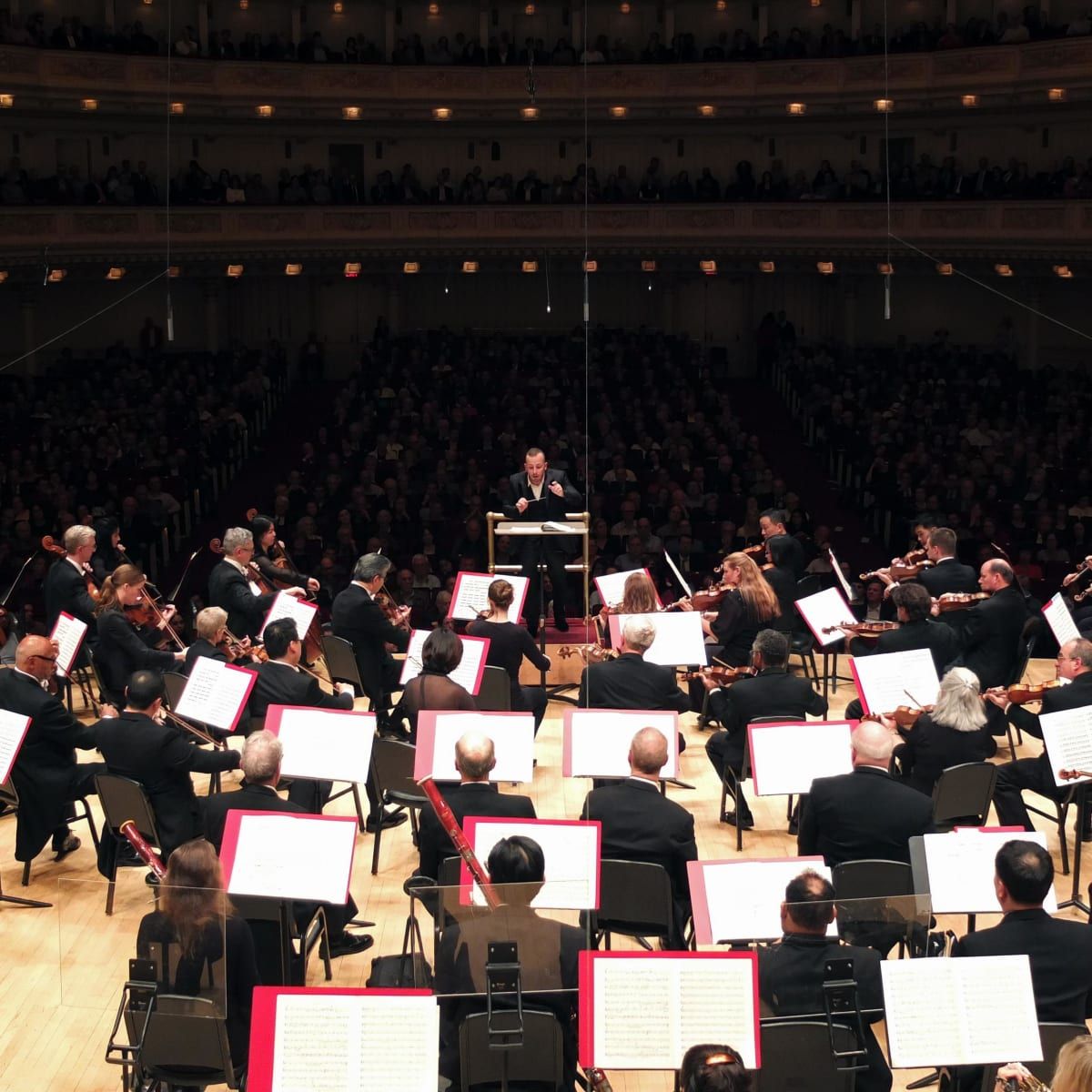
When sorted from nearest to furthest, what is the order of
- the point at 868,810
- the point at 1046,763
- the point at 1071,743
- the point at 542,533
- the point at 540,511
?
the point at 868,810 < the point at 1071,743 < the point at 1046,763 < the point at 542,533 < the point at 540,511

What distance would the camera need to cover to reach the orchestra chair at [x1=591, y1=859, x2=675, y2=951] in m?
6.58

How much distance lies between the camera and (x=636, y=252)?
26.3 metres

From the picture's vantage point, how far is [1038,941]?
575 centimetres

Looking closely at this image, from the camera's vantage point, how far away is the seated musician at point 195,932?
19.5 feet

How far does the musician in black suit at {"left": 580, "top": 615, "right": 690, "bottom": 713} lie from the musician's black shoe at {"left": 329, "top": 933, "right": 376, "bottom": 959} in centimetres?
204

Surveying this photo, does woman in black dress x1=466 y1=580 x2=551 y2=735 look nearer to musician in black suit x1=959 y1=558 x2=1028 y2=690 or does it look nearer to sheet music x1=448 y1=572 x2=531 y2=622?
sheet music x1=448 y1=572 x2=531 y2=622

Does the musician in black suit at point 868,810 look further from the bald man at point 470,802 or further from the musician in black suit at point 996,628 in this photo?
the musician in black suit at point 996,628

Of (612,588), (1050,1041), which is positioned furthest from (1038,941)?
(612,588)

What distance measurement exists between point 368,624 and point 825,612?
3.17 m

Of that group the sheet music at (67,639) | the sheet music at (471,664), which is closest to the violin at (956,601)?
the sheet music at (471,664)

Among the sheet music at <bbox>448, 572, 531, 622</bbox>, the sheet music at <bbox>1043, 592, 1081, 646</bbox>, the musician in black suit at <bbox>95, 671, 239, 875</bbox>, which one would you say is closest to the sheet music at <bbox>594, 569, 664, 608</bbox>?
the sheet music at <bbox>448, 572, 531, 622</bbox>

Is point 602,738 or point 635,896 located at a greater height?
point 602,738

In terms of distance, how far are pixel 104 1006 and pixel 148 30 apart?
22.7m

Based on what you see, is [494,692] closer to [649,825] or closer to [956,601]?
[649,825]
